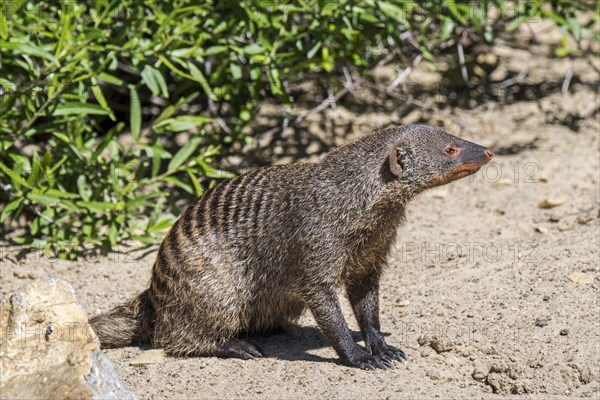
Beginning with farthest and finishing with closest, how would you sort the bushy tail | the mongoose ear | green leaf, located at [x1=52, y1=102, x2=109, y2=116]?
green leaf, located at [x1=52, y1=102, x2=109, y2=116] < the bushy tail < the mongoose ear

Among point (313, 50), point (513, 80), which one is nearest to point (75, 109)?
point (313, 50)

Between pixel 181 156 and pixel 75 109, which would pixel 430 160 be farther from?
pixel 75 109

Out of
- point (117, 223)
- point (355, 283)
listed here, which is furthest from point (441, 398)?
point (117, 223)

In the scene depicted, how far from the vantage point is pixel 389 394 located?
349cm

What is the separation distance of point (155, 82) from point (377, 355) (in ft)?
6.91

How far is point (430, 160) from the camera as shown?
3816 mm

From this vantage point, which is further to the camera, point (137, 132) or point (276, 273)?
point (137, 132)

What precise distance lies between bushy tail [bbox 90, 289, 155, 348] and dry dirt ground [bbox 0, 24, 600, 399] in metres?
0.08

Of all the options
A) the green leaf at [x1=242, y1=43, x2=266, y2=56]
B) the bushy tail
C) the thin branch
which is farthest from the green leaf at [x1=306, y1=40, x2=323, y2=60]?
the bushy tail

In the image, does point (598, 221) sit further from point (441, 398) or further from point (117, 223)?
point (117, 223)

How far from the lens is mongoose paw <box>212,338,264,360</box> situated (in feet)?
13.2

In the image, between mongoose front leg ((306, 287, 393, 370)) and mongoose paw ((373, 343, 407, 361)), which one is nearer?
mongoose front leg ((306, 287, 393, 370))

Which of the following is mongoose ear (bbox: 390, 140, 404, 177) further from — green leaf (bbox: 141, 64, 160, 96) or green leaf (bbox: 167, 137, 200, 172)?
green leaf (bbox: 167, 137, 200, 172)

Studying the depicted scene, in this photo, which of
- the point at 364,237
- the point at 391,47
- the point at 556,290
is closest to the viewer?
the point at 364,237
